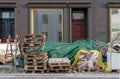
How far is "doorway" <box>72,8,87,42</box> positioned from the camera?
2462 centimetres

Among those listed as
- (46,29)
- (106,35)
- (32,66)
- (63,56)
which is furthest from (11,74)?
(106,35)

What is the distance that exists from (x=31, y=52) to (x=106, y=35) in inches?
331

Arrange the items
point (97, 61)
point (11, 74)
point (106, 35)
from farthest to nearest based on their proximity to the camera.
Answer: point (106, 35) → point (97, 61) → point (11, 74)

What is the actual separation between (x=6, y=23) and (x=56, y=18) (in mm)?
3708

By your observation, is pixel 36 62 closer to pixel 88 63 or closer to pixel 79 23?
pixel 88 63

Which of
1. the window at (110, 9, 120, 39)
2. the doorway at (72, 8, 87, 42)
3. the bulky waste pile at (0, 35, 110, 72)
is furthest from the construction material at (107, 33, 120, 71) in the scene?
the doorway at (72, 8, 87, 42)

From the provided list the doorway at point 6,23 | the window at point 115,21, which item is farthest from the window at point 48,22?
the window at point 115,21

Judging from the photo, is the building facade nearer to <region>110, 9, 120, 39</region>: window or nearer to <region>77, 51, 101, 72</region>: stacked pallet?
<region>110, 9, 120, 39</region>: window

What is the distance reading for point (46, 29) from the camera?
2403 cm

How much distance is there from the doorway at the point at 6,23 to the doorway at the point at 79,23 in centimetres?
454

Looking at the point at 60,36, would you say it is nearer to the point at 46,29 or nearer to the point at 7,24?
the point at 46,29

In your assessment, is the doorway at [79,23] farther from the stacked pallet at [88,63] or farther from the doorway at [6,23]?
the stacked pallet at [88,63]

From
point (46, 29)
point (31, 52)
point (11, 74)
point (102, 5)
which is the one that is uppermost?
point (102, 5)

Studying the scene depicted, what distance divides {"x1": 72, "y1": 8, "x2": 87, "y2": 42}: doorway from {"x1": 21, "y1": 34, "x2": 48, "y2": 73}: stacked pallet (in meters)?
7.56
